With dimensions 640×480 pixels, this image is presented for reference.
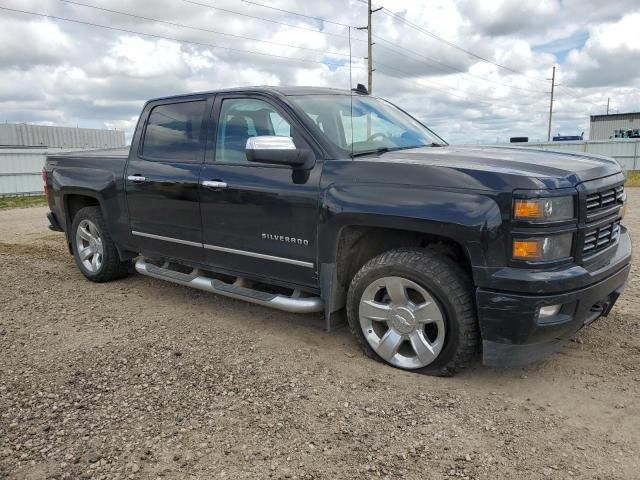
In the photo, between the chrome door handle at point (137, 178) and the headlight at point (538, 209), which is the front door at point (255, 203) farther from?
the headlight at point (538, 209)

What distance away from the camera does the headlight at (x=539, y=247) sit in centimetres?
287

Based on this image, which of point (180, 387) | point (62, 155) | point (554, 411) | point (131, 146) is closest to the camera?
point (554, 411)

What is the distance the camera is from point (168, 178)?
4512 mm

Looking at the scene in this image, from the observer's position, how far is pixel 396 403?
3062 millimetres

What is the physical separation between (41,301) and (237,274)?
2261 mm

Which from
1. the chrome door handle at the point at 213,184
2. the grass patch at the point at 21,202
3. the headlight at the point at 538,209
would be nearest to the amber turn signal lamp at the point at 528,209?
the headlight at the point at 538,209

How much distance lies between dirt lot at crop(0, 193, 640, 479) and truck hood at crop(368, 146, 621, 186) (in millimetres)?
1297

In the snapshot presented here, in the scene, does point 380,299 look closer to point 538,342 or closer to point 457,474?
point 538,342

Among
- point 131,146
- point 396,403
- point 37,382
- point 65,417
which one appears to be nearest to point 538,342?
point 396,403

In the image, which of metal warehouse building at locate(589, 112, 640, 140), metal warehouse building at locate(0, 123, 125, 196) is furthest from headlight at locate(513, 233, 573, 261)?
metal warehouse building at locate(589, 112, 640, 140)

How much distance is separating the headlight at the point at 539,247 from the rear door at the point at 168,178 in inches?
100

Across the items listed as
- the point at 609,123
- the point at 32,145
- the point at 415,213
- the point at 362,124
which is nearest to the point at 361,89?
the point at 362,124

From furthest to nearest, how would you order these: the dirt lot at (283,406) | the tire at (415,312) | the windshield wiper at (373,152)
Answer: the windshield wiper at (373,152)
the tire at (415,312)
the dirt lot at (283,406)

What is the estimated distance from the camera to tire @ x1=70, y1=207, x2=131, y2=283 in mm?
5539
